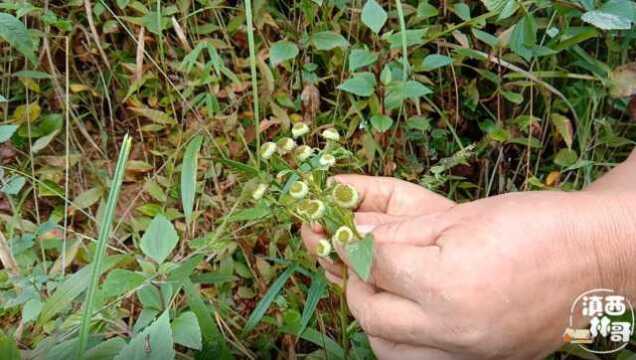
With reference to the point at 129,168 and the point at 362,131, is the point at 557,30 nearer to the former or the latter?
the point at 362,131

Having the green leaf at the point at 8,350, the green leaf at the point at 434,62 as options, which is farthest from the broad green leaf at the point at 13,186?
the green leaf at the point at 434,62

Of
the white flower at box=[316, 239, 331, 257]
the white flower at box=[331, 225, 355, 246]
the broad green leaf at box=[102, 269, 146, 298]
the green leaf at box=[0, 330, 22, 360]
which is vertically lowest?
the green leaf at box=[0, 330, 22, 360]

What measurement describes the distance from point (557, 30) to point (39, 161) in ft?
3.02

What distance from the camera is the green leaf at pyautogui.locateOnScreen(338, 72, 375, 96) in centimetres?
101

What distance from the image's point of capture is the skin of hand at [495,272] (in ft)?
2.11

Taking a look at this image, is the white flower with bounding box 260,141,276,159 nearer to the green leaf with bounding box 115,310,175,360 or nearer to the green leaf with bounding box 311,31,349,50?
the green leaf with bounding box 115,310,175,360

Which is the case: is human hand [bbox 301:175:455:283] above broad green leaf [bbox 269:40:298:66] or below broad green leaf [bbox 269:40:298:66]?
below

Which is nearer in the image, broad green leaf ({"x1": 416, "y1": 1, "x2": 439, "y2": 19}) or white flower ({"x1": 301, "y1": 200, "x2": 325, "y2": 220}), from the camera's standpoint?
white flower ({"x1": 301, "y1": 200, "x2": 325, "y2": 220})

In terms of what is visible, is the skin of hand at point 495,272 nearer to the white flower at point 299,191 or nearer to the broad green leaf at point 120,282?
the white flower at point 299,191

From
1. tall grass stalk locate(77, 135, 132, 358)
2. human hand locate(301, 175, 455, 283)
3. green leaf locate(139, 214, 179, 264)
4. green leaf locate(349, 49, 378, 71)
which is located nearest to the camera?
tall grass stalk locate(77, 135, 132, 358)

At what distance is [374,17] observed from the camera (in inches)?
38.4

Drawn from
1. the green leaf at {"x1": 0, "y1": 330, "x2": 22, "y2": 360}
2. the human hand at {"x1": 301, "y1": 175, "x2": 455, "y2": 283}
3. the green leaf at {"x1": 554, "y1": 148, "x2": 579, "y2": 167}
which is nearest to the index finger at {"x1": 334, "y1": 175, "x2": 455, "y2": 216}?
the human hand at {"x1": 301, "y1": 175, "x2": 455, "y2": 283}

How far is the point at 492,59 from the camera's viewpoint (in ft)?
3.75

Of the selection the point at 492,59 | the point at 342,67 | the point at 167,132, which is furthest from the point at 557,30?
the point at 167,132
